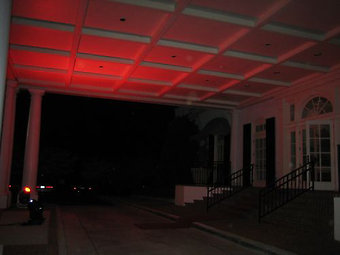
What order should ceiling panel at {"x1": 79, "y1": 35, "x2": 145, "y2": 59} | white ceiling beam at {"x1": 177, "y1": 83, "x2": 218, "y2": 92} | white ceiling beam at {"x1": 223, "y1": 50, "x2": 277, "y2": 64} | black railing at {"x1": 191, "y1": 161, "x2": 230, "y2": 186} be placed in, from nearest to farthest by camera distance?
ceiling panel at {"x1": 79, "y1": 35, "x2": 145, "y2": 59} → white ceiling beam at {"x1": 223, "y1": 50, "x2": 277, "y2": 64} → white ceiling beam at {"x1": 177, "y1": 83, "x2": 218, "y2": 92} → black railing at {"x1": 191, "y1": 161, "x2": 230, "y2": 186}

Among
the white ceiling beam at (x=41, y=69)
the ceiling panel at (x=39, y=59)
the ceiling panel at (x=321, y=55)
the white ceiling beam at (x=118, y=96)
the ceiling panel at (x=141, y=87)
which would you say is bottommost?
the white ceiling beam at (x=118, y=96)

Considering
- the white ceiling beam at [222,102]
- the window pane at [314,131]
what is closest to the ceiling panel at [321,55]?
the window pane at [314,131]

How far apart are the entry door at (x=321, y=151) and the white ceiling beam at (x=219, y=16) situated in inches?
221

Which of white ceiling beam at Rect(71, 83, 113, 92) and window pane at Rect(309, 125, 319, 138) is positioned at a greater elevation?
white ceiling beam at Rect(71, 83, 113, 92)

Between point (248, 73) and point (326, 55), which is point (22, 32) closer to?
point (248, 73)

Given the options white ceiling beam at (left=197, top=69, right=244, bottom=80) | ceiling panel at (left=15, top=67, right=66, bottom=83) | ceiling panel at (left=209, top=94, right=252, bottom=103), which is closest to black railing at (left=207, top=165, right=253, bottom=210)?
ceiling panel at (left=209, top=94, right=252, bottom=103)

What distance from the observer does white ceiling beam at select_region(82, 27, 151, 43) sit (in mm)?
9688

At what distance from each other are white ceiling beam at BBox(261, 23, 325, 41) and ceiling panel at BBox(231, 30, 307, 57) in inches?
9.4

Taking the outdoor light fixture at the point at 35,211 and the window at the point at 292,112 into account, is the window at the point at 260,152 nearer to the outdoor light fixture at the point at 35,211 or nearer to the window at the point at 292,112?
the window at the point at 292,112

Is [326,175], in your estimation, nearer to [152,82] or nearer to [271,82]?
[271,82]

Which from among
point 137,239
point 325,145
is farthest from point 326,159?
point 137,239

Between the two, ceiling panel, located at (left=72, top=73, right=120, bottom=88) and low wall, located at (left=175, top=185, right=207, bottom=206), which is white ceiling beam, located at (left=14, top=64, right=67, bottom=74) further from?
low wall, located at (left=175, top=185, right=207, bottom=206)

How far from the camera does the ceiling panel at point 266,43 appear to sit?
9.65 metres

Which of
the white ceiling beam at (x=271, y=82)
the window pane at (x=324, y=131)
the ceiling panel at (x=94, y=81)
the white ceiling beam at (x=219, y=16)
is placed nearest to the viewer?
the white ceiling beam at (x=219, y=16)
